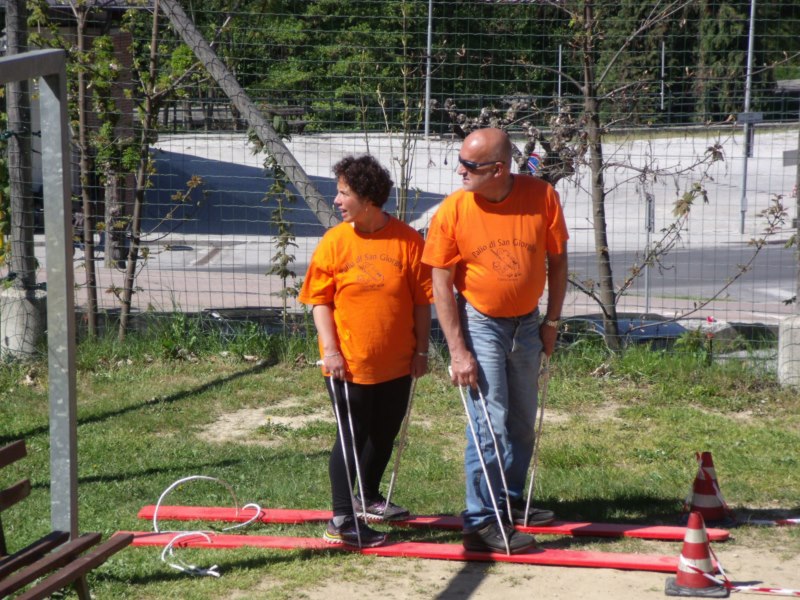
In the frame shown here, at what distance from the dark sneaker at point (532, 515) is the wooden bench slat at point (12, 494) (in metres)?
2.22

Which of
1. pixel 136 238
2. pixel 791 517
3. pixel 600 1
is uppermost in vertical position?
pixel 600 1

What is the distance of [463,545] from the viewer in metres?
4.61

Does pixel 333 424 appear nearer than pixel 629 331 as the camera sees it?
Yes

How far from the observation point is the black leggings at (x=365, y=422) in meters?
4.61

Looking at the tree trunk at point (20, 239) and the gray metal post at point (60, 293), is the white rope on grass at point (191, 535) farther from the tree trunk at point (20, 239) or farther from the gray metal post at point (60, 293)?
the tree trunk at point (20, 239)

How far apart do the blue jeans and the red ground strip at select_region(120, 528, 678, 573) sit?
150mm

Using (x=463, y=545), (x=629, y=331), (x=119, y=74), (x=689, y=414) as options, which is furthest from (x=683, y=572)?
(x=119, y=74)

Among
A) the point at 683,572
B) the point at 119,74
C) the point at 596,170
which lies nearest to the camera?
the point at 683,572

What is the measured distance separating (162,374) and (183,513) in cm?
299

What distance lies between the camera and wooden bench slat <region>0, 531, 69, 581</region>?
137 inches

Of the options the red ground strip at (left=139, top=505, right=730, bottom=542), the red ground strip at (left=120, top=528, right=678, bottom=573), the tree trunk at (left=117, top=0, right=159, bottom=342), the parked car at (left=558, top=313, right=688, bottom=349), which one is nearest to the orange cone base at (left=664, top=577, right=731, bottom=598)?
the red ground strip at (left=120, top=528, right=678, bottom=573)

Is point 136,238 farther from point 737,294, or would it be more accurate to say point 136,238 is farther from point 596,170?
point 737,294

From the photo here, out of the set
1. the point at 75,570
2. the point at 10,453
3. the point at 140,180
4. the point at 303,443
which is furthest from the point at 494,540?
the point at 140,180

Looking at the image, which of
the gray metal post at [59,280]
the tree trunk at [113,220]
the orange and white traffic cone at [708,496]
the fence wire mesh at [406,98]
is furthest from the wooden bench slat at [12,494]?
the tree trunk at [113,220]
